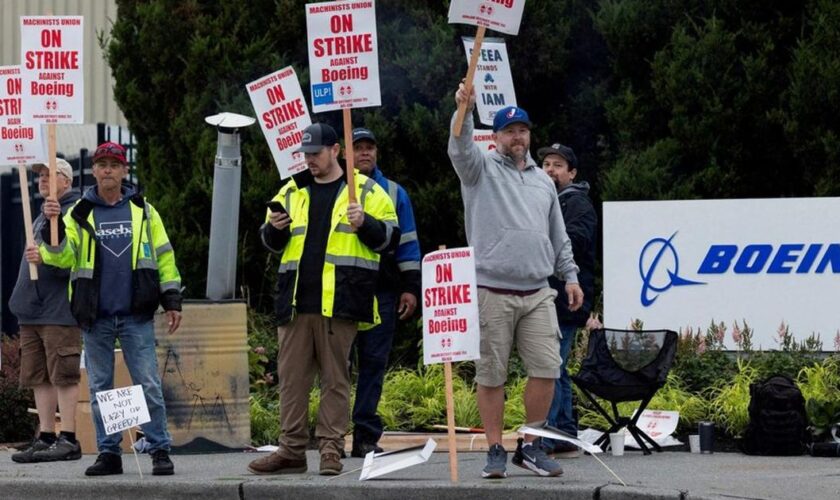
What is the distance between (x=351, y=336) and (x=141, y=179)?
756 cm

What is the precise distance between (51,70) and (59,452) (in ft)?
8.19

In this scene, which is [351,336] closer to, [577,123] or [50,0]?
[577,123]

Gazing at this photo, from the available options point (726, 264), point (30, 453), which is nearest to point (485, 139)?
point (726, 264)

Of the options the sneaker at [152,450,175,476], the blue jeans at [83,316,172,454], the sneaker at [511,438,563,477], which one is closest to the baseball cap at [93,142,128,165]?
the blue jeans at [83,316,172,454]

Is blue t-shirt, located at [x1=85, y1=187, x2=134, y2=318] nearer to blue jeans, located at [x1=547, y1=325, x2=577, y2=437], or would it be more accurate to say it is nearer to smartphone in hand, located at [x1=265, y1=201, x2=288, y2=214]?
smartphone in hand, located at [x1=265, y1=201, x2=288, y2=214]

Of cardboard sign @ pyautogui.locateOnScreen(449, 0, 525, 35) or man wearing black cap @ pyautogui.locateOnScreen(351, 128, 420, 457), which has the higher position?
cardboard sign @ pyautogui.locateOnScreen(449, 0, 525, 35)

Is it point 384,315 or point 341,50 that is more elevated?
point 341,50

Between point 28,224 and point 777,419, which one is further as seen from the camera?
point 777,419

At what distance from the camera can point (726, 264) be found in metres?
14.2

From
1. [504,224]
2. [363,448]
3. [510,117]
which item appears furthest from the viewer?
[363,448]

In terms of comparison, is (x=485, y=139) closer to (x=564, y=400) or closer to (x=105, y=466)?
(x=564, y=400)

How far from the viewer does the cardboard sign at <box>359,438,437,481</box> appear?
9.51 m

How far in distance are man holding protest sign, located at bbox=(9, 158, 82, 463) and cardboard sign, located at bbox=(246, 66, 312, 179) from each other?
1.48m

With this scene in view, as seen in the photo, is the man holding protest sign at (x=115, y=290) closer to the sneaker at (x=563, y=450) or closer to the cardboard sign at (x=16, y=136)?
the cardboard sign at (x=16, y=136)
